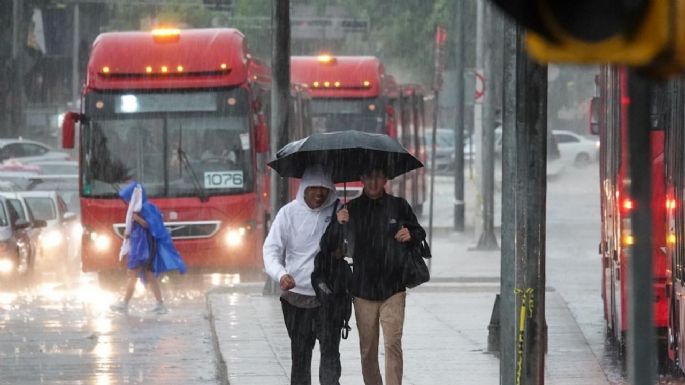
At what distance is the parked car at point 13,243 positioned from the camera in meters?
21.9

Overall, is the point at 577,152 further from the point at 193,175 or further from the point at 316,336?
the point at 316,336

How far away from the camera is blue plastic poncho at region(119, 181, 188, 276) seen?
1752 centimetres

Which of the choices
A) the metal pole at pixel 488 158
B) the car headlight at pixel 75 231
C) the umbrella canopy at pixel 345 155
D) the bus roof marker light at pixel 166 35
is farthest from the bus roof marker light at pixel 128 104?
the umbrella canopy at pixel 345 155

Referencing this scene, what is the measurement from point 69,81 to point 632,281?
59607mm

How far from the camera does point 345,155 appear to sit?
31.4ft

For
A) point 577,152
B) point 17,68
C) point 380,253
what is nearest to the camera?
point 380,253

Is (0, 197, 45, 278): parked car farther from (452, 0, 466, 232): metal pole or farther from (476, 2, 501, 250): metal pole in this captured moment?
(452, 0, 466, 232): metal pole

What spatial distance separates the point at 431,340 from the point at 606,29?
10661 millimetres

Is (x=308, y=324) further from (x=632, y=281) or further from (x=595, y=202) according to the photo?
(x=595, y=202)

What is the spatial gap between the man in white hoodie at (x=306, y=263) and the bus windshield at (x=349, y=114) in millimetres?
20139

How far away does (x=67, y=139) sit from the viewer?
66.5 feet

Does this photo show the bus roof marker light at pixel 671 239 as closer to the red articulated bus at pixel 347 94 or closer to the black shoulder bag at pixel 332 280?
the black shoulder bag at pixel 332 280

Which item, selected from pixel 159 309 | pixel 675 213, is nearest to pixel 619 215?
pixel 675 213

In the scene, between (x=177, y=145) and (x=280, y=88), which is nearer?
(x=280, y=88)
